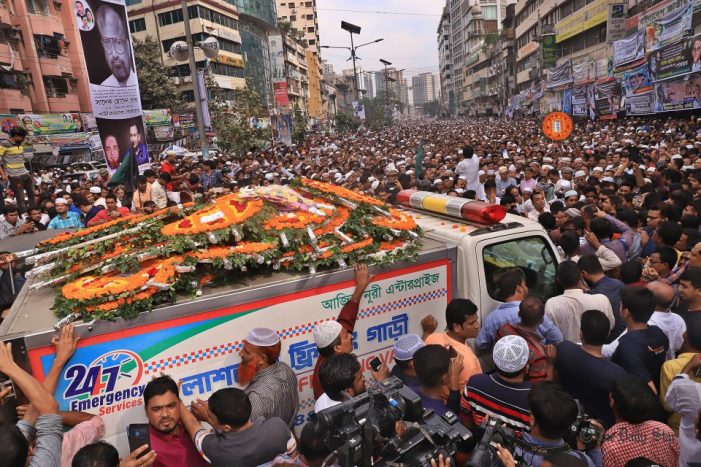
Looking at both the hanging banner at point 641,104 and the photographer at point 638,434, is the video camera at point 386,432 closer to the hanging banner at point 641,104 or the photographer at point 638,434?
the photographer at point 638,434

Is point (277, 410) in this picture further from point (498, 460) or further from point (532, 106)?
point (532, 106)

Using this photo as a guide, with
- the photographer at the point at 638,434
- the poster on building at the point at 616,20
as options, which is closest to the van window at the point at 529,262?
the photographer at the point at 638,434

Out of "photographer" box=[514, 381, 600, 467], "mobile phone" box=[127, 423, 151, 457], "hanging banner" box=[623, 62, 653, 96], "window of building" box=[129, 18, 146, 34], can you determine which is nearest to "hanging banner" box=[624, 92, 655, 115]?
"hanging banner" box=[623, 62, 653, 96]

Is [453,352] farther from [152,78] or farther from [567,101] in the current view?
[152,78]

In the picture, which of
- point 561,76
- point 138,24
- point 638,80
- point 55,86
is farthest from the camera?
point 138,24

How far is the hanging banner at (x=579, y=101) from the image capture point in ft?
101

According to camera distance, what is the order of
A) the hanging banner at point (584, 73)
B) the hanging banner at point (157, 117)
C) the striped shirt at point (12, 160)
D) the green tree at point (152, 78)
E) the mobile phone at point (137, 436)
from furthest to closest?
the green tree at point (152, 78) → the hanging banner at point (157, 117) → the hanging banner at point (584, 73) → the striped shirt at point (12, 160) → the mobile phone at point (137, 436)

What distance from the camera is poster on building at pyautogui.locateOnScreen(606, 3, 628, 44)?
1234 inches

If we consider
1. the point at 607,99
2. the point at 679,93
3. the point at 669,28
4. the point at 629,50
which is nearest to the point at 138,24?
the point at 607,99

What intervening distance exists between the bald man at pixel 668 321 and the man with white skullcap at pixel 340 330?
92.3 inches

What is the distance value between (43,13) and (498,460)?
4163cm

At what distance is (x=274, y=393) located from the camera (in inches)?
124

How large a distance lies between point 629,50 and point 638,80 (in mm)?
1777

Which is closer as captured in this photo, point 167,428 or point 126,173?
point 167,428
